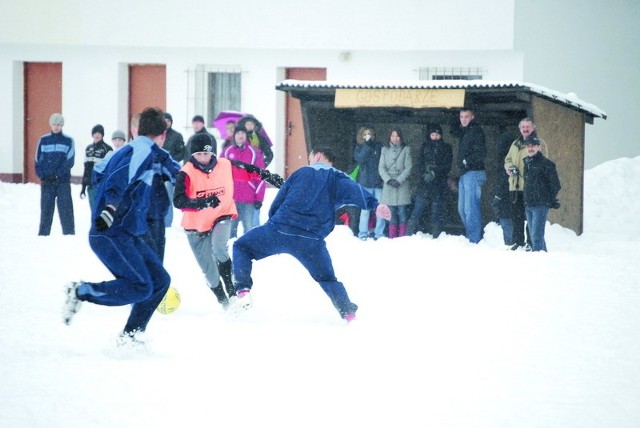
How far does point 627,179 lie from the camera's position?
68.1 feet

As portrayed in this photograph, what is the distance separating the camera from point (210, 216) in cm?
998

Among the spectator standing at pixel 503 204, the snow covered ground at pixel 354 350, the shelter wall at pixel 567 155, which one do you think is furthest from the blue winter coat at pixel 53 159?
the shelter wall at pixel 567 155

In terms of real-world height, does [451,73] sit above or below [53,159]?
above

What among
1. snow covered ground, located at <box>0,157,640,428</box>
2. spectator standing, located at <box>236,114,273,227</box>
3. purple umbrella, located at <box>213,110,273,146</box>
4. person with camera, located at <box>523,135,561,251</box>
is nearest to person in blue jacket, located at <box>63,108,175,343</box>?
snow covered ground, located at <box>0,157,640,428</box>

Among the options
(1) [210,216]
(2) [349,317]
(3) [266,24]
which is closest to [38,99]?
(3) [266,24]

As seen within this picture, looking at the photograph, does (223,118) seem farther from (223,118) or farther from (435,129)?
(435,129)

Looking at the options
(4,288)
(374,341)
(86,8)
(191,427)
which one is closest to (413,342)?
(374,341)

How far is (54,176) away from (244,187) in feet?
9.47

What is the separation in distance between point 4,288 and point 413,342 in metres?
4.48

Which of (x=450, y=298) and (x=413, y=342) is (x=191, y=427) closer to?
(x=413, y=342)

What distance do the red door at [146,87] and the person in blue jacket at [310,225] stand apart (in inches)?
677

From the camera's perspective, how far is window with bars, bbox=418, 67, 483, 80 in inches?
938

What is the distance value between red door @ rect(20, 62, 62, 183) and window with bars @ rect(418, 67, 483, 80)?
8.22 metres

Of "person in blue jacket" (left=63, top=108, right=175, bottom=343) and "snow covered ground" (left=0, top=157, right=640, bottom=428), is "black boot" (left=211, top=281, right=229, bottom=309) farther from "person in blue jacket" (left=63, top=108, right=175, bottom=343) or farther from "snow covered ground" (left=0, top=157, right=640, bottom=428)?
"person in blue jacket" (left=63, top=108, right=175, bottom=343)
